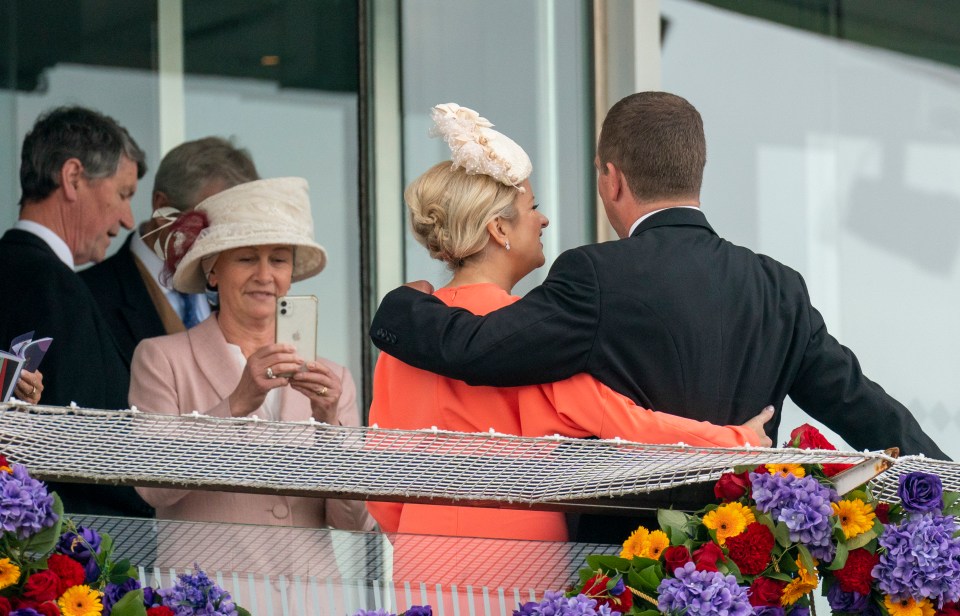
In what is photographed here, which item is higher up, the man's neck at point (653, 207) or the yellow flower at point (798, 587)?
the man's neck at point (653, 207)

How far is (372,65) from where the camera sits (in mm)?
6602

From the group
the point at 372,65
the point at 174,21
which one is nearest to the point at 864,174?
the point at 372,65

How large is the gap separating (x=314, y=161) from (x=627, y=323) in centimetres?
369

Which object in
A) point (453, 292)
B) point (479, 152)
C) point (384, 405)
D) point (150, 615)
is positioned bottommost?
point (150, 615)

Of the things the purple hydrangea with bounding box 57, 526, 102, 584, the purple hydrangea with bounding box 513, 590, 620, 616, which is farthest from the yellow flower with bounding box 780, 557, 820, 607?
the purple hydrangea with bounding box 57, 526, 102, 584

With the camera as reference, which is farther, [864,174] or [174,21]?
[864,174]

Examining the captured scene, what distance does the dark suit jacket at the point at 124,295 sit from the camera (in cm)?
535

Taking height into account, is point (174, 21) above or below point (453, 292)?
above

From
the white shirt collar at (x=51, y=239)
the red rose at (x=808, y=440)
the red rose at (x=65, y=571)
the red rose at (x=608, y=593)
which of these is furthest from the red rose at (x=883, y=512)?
the white shirt collar at (x=51, y=239)

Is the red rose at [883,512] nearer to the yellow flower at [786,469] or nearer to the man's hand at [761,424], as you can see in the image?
the yellow flower at [786,469]

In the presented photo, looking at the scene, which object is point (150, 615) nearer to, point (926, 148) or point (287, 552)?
point (287, 552)

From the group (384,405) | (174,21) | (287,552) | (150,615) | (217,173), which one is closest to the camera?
(150,615)

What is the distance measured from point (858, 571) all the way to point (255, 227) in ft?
7.27

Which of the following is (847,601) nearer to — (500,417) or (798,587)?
(798,587)
